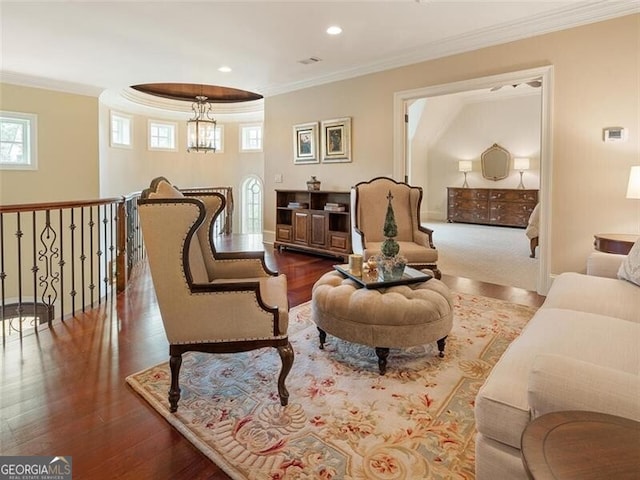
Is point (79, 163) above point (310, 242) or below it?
above

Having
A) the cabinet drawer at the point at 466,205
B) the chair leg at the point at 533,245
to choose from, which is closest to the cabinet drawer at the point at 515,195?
the cabinet drawer at the point at 466,205

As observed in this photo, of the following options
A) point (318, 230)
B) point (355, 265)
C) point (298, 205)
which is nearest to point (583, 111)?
point (355, 265)

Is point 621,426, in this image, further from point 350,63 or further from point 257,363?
point 350,63

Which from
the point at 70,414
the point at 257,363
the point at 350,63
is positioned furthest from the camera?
the point at 350,63

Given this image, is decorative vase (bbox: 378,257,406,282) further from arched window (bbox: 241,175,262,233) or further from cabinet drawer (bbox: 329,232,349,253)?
arched window (bbox: 241,175,262,233)

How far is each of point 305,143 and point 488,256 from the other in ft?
11.0

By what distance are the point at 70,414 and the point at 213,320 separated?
0.84 metres

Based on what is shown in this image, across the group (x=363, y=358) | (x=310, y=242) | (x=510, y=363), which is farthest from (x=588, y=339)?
(x=310, y=242)

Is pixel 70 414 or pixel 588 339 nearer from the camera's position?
pixel 588 339

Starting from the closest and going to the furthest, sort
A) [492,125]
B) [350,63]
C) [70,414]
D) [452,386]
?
[70,414], [452,386], [350,63], [492,125]

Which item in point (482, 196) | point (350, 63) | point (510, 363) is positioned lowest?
point (510, 363)

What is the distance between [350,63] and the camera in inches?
206

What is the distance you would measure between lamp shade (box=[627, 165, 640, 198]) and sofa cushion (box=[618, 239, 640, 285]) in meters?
1.02

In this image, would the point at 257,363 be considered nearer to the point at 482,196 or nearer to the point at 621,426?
the point at 621,426
